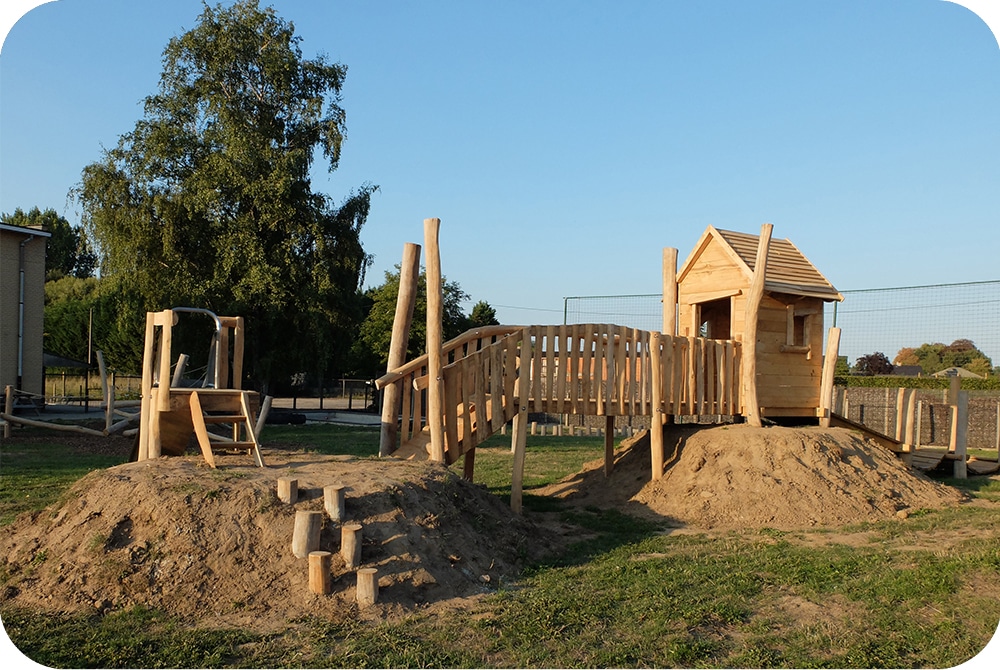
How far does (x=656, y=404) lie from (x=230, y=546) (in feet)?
25.2

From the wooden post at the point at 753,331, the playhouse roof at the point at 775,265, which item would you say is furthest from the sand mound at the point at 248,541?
the playhouse roof at the point at 775,265

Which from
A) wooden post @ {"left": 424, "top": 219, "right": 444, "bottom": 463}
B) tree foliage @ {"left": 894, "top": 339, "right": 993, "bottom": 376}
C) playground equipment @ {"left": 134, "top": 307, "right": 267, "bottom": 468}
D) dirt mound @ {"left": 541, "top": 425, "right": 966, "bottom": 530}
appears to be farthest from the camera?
tree foliage @ {"left": 894, "top": 339, "right": 993, "bottom": 376}

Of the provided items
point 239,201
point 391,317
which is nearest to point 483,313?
point 391,317

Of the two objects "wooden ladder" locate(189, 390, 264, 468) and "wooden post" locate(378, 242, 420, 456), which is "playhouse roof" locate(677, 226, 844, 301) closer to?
"wooden post" locate(378, 242, 420, 456)

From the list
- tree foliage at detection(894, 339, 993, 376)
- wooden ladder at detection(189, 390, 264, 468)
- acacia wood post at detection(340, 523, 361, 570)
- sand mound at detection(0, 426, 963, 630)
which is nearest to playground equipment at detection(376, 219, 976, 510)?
sand mound at detection(0, 426, 963, 630)

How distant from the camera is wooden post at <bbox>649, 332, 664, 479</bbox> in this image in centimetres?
1292

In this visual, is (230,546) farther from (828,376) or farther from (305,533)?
(828,376)

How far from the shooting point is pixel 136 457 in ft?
36.5

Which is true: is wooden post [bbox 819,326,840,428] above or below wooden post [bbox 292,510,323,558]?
above

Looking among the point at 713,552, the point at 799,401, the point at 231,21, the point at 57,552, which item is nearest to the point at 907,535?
the point at 713,552

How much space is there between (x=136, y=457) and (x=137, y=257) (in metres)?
16.6

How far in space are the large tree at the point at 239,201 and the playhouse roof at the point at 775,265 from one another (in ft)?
47.2

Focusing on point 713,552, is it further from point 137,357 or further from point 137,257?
point 137,357

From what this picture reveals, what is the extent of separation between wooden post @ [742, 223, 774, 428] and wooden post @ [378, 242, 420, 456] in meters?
5.91
